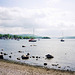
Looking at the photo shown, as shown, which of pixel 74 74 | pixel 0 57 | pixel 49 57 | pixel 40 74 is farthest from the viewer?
pixel 49 57

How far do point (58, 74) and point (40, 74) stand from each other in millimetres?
2882

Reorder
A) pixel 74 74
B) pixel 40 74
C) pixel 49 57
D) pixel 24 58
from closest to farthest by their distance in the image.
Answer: pixel 40 74, pixel 74 74, pixel 24 58, pixel 49 57

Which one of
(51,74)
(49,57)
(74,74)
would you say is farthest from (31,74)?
(49,57)

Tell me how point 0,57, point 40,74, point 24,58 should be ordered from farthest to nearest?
1. point 24,58
2. point 0,57
3. point 40,74

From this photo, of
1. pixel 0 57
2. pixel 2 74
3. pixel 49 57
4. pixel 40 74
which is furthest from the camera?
pixel 49 57

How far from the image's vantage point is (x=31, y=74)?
63.7 feet

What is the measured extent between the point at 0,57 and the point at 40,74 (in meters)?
21.4

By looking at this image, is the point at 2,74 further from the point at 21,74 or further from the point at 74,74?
the point at 74,74

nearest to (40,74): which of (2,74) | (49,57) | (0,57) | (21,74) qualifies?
(21,74)

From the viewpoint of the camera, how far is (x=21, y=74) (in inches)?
744

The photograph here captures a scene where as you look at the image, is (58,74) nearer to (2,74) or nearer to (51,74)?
(51,74)

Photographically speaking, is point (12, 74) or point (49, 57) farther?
point (49, 57)

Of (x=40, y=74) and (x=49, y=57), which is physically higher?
(x=40, y=74)

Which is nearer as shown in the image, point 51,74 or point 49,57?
point 51,74
